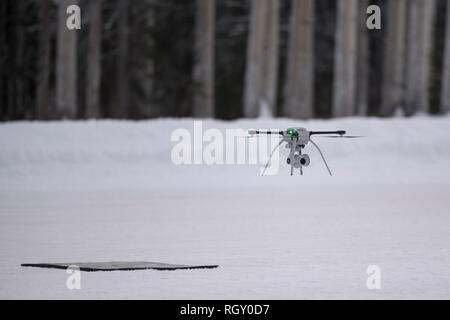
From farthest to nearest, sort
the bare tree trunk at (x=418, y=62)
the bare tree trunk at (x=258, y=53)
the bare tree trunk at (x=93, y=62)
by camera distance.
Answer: the bare tree trunk at (x=418, y=62) → the bare tree trunk at (x=258, y=53) → the bare tree trunk at (x=93, y=62)

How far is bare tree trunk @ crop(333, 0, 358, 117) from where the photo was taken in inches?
1160

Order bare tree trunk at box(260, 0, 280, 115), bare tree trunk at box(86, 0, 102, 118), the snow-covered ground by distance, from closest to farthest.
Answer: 1. the snow-covered ground
2. bare tree trunk at box(86, 0, 102, 118)
3. bare tree trunk at box(260, 0, 280, 115)

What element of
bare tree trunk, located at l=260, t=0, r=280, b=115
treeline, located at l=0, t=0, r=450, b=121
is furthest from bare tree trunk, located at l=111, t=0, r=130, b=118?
Answer: bare tree trunk, located at l=260, t=0, r=280, b=115

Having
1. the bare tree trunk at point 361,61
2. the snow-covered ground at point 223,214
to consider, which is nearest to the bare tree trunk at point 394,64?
the bare tree trunk at point 361,61

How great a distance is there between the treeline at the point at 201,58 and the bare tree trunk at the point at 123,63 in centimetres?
4

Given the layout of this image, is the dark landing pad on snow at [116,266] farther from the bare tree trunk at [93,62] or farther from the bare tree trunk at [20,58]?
the bare tree trunk at [20,58]

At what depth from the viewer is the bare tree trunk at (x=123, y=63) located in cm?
3169

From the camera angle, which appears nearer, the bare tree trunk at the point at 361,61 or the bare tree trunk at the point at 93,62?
the bare tree trunk at the point at 93,62

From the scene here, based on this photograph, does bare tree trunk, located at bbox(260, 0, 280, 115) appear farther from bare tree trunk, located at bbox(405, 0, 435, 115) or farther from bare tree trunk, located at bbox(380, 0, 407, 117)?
Answer: bare tree trunk, located at bbox(405, 0, 435, 115)

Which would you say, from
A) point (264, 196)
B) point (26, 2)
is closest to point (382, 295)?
point (264, 196)

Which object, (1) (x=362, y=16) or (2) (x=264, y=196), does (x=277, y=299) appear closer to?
(2) (x=264, y=196)

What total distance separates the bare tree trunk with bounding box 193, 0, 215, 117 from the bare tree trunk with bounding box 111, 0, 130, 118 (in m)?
2.73

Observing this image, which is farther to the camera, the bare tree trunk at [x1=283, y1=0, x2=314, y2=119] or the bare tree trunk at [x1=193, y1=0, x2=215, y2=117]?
the bare tree trunk at [x1=193, y1=0, x2=215, y2=117]
